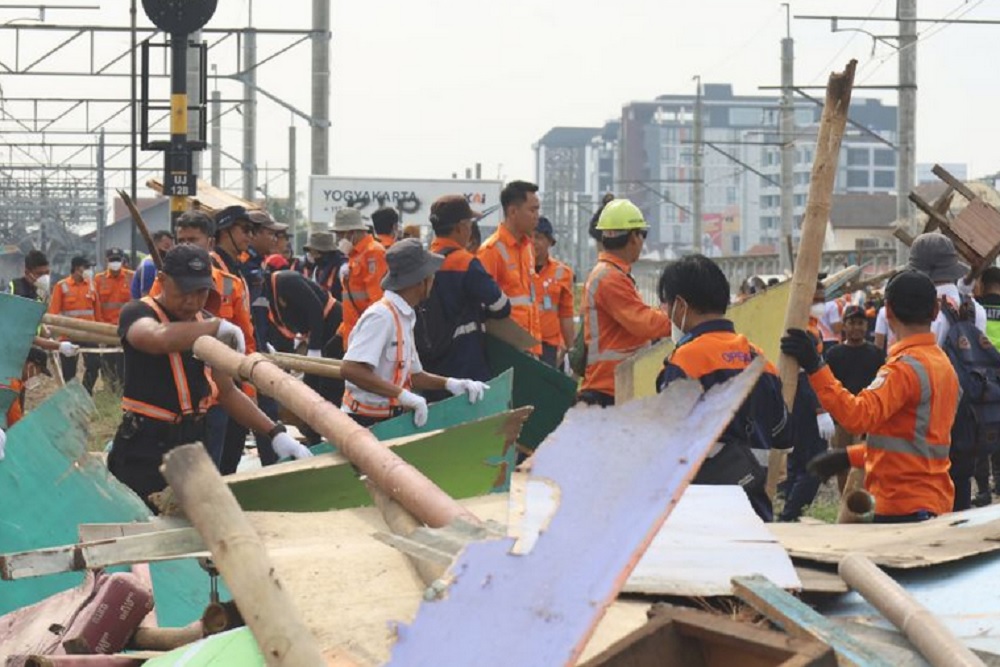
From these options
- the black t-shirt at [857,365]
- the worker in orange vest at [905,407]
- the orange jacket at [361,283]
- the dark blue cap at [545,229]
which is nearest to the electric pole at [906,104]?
Result: the dark blue cap at [545,229]

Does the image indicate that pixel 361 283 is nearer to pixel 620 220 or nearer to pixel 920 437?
pixel 620 220

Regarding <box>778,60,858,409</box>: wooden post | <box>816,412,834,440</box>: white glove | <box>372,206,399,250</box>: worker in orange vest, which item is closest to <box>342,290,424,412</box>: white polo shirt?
<box>778,60,858,409</box>: wooden post

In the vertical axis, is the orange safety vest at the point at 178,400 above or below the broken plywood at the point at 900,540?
above

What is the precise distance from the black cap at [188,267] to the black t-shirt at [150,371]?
0.18m

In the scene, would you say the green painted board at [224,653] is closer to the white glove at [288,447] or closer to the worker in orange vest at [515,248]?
the white glove at [288,447]

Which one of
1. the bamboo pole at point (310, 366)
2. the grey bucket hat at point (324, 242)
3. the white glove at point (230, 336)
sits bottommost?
the bamboo pole at point (310, 366)

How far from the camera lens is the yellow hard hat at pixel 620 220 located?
8891mm

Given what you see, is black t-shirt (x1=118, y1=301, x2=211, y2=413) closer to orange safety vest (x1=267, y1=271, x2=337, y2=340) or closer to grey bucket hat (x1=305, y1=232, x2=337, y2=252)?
orange safety vest (x1=267, y1=271, x2=337, y2=340)

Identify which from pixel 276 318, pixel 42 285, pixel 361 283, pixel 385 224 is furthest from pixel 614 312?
pixel 42 285

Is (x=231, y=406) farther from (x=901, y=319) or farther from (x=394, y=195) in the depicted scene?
(x=394, y=195)

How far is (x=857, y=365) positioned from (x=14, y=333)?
255 inches

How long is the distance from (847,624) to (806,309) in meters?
2.52

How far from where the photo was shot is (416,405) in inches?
298

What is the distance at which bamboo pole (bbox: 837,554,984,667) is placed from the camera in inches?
144
